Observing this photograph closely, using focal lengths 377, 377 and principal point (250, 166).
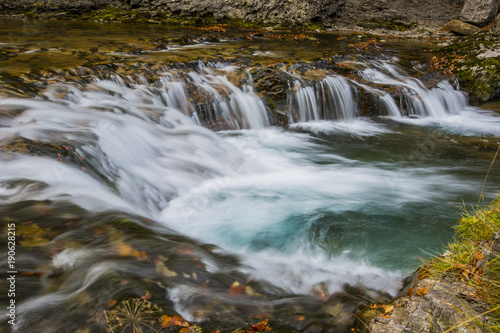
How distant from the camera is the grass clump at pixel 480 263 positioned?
2.23 metres

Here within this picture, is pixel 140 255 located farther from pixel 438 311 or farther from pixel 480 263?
pixel 480 263

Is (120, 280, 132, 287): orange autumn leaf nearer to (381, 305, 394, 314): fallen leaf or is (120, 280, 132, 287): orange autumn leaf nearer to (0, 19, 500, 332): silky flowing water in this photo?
(0, 19, 500, 332): silky flowing water

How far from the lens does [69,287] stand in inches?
102

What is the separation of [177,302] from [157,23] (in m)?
16.8

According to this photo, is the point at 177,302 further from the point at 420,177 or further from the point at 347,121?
the point at 347,121

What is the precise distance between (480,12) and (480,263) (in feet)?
61.3

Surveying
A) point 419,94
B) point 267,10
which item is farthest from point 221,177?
point 267,10

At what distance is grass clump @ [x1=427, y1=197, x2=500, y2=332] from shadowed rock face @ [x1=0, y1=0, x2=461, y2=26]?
16495mm

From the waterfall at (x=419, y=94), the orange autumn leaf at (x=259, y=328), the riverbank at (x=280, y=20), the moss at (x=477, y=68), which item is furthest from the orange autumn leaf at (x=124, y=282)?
the riverbank at (x=280, y=20)

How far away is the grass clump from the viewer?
7.33 feet

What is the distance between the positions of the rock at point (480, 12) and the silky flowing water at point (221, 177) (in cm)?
798

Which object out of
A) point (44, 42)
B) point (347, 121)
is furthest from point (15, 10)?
point (347, 121)

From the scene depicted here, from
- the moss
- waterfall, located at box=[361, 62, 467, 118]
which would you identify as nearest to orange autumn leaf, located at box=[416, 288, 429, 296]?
waterfall, located at box=[361, 62, 467, 118]

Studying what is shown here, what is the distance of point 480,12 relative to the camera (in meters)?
17.2
